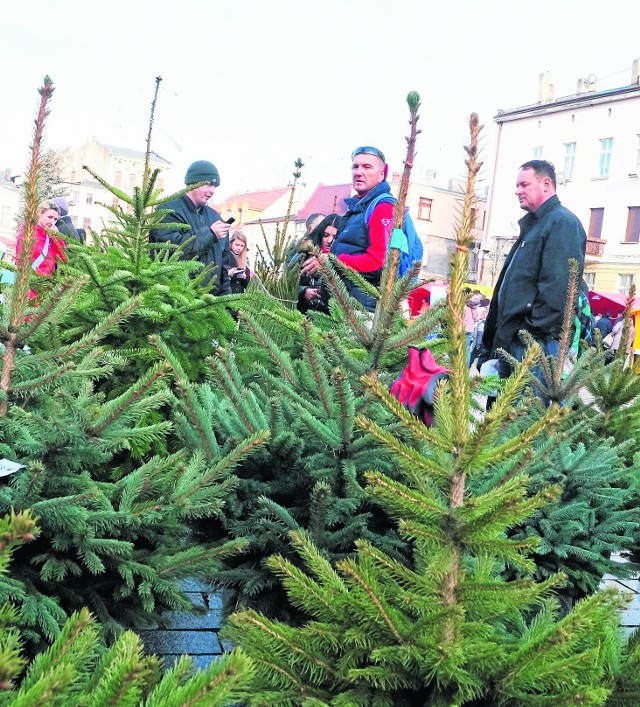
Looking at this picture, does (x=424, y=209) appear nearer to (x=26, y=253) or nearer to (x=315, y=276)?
(x=315, y=276)

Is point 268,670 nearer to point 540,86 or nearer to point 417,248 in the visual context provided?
point 417,248

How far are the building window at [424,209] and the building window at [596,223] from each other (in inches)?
482

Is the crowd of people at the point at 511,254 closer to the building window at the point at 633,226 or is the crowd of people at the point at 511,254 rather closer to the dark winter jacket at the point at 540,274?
the dark winter jacket at the point at 540,274

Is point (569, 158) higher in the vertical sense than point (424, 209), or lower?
higher

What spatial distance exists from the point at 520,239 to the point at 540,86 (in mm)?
43566

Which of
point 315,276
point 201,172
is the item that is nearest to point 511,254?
point 315,276

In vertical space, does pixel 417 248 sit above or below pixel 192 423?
above

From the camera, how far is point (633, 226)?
4016 cm

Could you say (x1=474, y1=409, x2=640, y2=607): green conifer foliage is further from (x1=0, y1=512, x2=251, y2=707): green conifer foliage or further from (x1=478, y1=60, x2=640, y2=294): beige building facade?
(x1=478, y1=60, x2=640, y2=294): beige building facade

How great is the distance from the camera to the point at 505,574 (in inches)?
107

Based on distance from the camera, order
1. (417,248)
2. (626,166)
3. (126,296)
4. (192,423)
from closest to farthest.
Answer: (192,423) < (126,296) < (417,248) < (626,166)

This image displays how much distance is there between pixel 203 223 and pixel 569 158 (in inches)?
1572

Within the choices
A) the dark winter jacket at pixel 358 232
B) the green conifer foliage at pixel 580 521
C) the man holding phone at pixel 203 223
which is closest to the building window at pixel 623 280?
the man holding phone at pixel 203 223

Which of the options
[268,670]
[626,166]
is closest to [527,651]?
[268,670]
